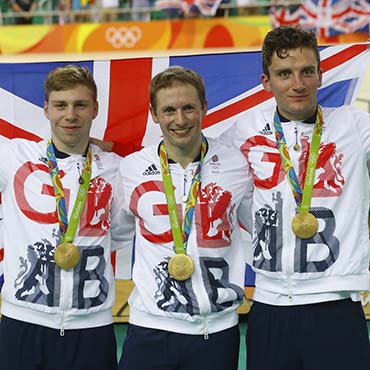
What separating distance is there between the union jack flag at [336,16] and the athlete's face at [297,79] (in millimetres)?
10645

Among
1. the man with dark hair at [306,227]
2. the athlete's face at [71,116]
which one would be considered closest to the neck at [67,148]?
the athlete's face at [71,116]

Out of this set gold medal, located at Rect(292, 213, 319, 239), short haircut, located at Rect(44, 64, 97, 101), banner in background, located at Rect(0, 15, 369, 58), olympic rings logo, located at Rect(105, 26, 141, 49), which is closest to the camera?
gold medal, located at Rect(292, 213, 319, 239)

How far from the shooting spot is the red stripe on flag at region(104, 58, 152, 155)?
167 inches

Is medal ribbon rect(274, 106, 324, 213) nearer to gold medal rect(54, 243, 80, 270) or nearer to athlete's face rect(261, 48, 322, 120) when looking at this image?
athlete's face rect(261, 48, 322, 120)

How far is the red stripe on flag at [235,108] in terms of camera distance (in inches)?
168

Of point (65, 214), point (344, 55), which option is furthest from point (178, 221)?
point (344, 55)

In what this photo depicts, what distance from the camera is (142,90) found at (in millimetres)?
4309

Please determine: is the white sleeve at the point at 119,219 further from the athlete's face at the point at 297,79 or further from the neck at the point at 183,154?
the athlete's face at the point at 297,79

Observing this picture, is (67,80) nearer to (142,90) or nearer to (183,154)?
(183,154)

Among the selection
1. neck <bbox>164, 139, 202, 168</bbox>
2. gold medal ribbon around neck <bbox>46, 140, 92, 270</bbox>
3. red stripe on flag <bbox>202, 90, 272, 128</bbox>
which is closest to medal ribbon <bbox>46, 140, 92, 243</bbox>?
gold medal ribbon around neck <bbox>46, 140, 92, 270</bbox>

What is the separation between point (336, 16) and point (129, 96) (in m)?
10.4

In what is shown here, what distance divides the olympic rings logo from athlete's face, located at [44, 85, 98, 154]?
14.1 m

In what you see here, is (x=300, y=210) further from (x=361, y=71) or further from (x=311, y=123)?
(x=361, y=71)

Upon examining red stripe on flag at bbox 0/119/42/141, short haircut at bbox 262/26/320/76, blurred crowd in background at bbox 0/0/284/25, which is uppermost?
blurred crowd in background at bbox 0/0/284/25
